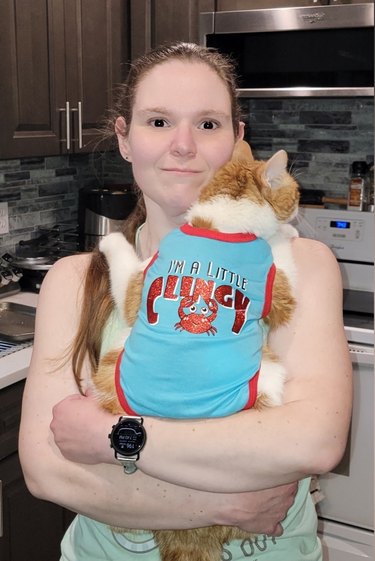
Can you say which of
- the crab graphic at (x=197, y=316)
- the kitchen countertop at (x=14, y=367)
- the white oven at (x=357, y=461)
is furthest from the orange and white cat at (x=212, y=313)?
the white oven at (x=357, y=461)

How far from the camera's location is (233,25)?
2.52 meters

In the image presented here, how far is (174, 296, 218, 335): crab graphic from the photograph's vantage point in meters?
0.98

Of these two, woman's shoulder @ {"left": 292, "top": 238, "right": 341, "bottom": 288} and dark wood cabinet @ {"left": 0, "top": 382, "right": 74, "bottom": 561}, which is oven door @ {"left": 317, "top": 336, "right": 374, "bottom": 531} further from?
woman's shoulder @ {"left": 292, "top": 238, "right": 341, "bottom": 288}

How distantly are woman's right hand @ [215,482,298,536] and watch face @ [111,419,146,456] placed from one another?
0.51ft

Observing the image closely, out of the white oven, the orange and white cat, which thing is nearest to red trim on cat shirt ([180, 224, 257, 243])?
the orange and white cat

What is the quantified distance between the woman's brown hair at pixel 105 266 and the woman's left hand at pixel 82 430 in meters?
0.09

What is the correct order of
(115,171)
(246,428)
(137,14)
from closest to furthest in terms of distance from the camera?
1. (246,428)
2. (137,14)
3. (115,171)

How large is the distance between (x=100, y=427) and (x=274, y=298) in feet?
1.06

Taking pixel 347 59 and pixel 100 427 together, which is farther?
pixel 347 59

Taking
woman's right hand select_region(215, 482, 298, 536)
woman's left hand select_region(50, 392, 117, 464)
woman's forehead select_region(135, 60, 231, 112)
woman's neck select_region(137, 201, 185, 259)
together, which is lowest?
woman's right hand select_region(215, 482, 298, 536)

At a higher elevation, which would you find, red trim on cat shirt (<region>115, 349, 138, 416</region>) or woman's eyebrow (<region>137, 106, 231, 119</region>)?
woman's eyebrow (<region>137, 106, 231, 119</region>)

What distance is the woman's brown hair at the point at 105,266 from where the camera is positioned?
1.13 metres

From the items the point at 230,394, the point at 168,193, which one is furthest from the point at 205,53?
the point at 230,394

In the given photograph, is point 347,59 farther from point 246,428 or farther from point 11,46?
point 246,428
